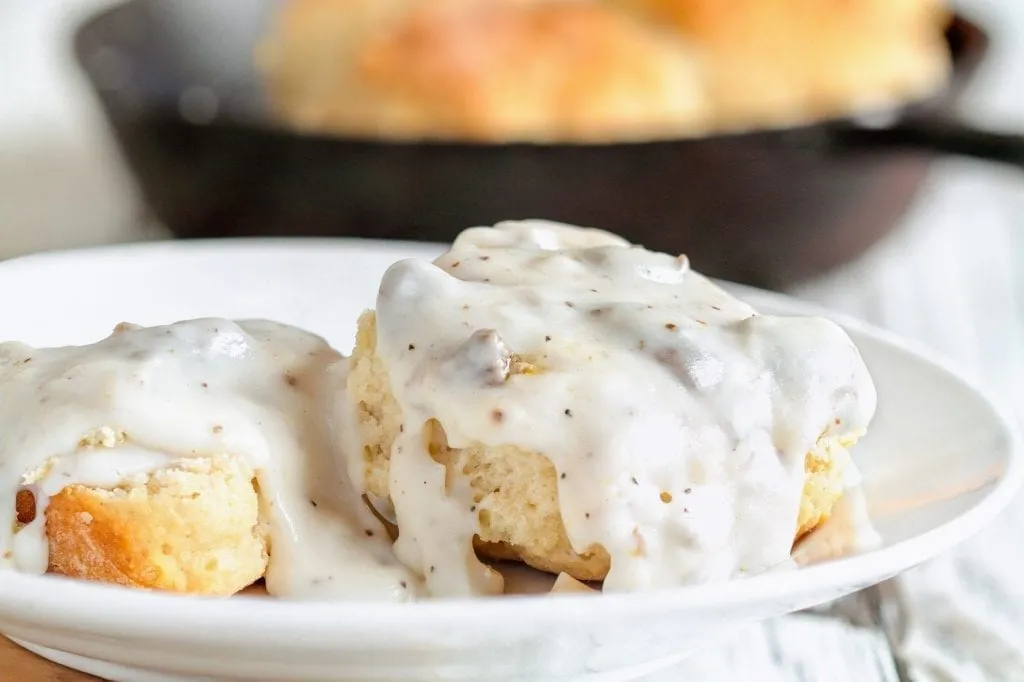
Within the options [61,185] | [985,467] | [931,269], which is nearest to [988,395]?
[985,467]

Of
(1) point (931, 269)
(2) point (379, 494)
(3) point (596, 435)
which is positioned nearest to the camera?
(3) point (596, 435)

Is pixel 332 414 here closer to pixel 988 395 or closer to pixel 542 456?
pixel 542 456

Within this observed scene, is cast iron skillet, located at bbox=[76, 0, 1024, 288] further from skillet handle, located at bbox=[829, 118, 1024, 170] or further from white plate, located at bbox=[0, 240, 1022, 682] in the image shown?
white plate, located at bbox=[0, 240, 1022, 682]

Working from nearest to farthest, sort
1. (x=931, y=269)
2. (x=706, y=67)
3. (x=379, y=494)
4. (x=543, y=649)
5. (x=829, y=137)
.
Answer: (x=543, y=649)
(x=379, y=494)
(x=829, y=137)
(x=706, y=67)
(x=931, y=269)

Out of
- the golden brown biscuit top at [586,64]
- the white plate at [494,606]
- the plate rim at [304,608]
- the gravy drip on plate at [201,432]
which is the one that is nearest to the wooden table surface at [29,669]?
the white plate at [494,606]

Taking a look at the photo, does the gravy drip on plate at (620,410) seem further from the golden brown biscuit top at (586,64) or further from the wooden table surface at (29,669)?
the golden brown biscuit top at (586,64)

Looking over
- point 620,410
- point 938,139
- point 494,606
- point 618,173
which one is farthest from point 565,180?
point 494,606
